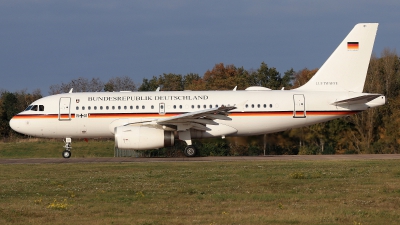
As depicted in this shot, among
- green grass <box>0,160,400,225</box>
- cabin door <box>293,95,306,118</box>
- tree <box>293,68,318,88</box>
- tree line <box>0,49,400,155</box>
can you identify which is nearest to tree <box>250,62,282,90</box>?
tree <box>293,68,318,88</box>

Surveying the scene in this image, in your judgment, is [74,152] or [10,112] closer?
[74,152]

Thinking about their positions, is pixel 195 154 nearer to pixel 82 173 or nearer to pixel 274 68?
pixel 82 173

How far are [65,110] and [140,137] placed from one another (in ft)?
15.8

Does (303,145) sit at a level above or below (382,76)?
below

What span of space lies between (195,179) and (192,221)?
22.7 ft

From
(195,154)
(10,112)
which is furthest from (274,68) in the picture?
(195,154)

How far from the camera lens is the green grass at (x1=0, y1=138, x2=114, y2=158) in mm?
38562

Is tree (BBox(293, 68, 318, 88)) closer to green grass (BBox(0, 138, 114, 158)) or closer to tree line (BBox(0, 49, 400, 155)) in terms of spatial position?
tree line (BBox(0, 49, 400, 155))

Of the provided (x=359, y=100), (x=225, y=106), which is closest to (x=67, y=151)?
(x=225, y=106)

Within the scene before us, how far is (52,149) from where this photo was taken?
3981 centimetres

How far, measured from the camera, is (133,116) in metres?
30.0

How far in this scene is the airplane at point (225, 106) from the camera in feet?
97.6

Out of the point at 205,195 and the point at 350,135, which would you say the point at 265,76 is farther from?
the point at 205,195

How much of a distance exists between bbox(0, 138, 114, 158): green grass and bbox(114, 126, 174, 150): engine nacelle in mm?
10298
